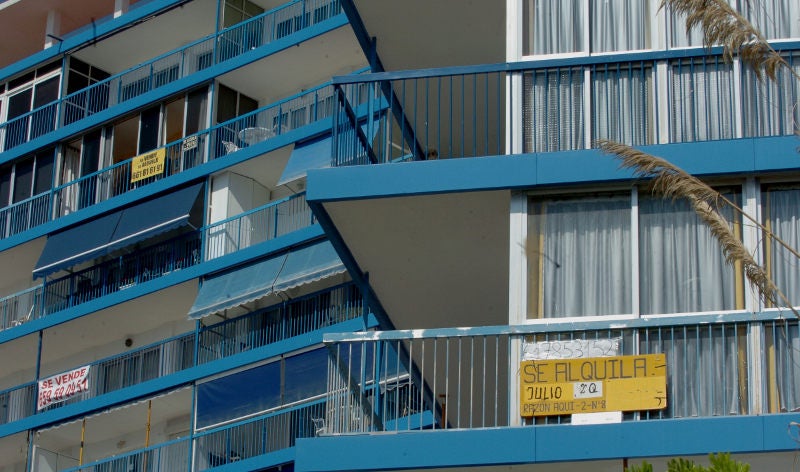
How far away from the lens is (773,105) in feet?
56.2

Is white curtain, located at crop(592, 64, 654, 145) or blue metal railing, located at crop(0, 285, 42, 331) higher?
blue metal railing, located at crop(0, 285, 42, 331)

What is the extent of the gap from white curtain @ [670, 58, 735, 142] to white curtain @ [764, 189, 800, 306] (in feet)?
3.18

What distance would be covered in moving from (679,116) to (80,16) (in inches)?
1299

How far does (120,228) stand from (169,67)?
14.6 feet

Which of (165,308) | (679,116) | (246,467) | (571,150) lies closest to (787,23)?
(679,116)

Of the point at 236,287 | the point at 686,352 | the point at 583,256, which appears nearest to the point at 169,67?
the point at 236,287

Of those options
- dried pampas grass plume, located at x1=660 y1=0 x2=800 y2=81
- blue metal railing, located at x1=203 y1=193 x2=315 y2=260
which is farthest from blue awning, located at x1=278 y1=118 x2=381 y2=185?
dried pampas grass plume, located at x1=660 y1=0 x2=800 y2=81

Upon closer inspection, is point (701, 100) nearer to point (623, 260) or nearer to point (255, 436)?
point (623, 260)

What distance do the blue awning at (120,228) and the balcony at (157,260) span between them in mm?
687

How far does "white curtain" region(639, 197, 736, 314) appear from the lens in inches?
646

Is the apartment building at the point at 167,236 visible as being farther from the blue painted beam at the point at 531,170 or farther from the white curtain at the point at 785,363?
the white curtain at the point at 785,363

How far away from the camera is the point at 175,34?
4578 centimetres

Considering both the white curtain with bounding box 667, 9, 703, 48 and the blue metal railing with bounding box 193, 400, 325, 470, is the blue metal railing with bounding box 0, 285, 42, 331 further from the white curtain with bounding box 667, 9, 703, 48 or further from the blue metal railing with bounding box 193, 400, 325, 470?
the white curtain with bounding box 667, 9, 703, 48

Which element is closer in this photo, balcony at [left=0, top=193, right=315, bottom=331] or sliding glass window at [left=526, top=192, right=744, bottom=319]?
sliding glass window at [left=526, top=192, right=744, bottom=319]
